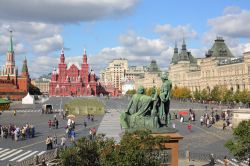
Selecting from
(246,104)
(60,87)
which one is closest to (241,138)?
(246,104)

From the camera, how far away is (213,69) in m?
118

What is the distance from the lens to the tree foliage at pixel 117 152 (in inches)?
444

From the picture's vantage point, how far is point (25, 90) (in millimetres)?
130250

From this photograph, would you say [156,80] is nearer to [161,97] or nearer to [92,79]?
[92,79]

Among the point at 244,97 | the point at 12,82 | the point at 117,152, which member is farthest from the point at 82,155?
the point at 12,82

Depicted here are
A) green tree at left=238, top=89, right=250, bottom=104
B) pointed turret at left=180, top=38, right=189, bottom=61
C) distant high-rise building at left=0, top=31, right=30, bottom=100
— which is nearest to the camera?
green tree at left=238, top=89, right=250, bottom=104

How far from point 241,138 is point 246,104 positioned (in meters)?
65.9

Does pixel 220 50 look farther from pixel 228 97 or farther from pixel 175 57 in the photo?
pixel 175 57

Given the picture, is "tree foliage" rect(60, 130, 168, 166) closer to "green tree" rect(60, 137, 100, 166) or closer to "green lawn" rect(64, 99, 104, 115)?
"green tree" rect(60, 137, 100, 166)

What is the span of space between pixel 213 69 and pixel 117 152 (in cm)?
11019

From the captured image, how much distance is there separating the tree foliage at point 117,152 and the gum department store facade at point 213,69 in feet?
287

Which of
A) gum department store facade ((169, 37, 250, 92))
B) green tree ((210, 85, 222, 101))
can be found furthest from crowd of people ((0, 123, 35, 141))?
gum department store facade ((169, 37, 250, 92))

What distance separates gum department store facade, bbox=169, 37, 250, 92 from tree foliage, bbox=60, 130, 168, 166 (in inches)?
3444

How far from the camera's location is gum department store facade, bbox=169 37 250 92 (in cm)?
10038
